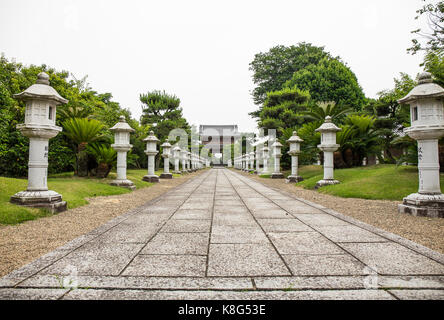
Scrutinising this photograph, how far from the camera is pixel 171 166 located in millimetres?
26125

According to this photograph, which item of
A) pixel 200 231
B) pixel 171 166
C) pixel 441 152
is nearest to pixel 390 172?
pixel 441 152

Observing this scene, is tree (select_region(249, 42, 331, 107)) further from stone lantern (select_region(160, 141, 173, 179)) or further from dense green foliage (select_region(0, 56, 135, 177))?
dense green foliage (select_region(0, 56, 135, 177))

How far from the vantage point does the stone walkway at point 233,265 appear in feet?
6.27

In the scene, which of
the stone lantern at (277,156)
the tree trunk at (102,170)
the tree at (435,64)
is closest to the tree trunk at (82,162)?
the tree trunk at (102,170)

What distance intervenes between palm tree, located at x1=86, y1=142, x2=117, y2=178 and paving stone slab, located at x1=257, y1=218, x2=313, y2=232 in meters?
8.08

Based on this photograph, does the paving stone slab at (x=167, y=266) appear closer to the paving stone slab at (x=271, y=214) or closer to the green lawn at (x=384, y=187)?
the paving stone slab at (x=271, y=214)

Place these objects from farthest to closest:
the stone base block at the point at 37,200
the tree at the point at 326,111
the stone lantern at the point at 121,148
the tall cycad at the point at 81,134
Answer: the tree at the point at 326,111, the tall cycad at the point at 81,134, the stone lantern at the point at 121,148, the stone base block at the point at 37,200

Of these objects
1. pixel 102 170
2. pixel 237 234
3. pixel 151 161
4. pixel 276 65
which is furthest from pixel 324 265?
pixel 276 65

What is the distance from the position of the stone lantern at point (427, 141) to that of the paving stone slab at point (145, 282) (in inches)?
180

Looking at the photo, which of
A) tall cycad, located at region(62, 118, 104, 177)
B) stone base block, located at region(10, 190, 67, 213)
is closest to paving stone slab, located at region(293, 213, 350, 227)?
stone base block, located at region(10, 190, 67, 213)

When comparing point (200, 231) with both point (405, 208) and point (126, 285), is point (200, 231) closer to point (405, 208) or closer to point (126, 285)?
point (126, 285)

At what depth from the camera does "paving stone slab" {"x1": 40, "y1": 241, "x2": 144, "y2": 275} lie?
229 centimetres

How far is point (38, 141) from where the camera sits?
17.5 feet
